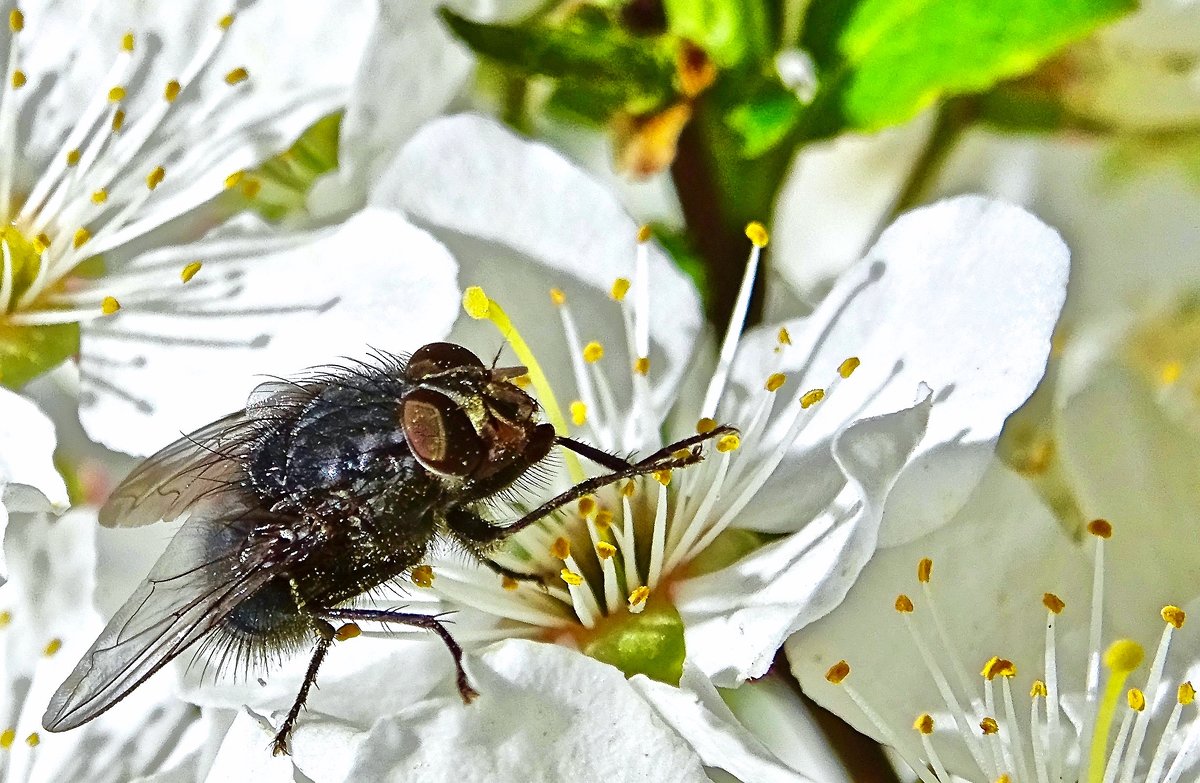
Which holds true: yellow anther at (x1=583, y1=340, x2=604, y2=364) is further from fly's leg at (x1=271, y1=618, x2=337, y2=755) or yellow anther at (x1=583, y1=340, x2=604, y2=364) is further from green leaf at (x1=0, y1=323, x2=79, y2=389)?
green leaf at (x1=0, y1=323, x2=79, y2=389)

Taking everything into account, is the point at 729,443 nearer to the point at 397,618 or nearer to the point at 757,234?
the point at 757,234

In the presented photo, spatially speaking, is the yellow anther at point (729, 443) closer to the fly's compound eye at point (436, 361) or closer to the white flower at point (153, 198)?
the fly's compound eye at point (436, 361)

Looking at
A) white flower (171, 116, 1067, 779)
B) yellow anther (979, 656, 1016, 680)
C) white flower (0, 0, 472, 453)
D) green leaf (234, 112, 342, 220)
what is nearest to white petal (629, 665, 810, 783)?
white flower (171, 116, 1067, 779)

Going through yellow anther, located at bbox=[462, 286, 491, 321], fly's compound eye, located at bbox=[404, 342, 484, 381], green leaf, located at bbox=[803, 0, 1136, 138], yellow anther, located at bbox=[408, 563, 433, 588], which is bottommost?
yellow anther, located at bbox=[408, 563, 433, 588]

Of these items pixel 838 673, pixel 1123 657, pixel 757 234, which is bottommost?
pixel 838 673

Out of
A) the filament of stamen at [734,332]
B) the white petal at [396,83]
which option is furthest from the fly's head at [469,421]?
the white petal at [396,83]

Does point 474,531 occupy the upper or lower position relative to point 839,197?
lower

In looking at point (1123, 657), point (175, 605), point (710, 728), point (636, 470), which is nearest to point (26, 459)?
point (175, 605)
